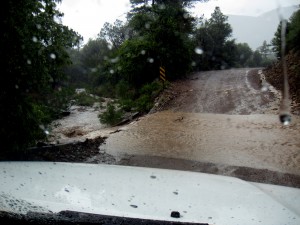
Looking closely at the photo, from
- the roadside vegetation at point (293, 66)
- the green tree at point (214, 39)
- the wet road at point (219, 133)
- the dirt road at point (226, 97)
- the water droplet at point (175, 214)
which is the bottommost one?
the water droplet at point (175, 214)

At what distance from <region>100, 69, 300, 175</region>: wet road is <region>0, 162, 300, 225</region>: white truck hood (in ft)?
18.1

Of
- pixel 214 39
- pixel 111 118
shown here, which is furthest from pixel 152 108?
pixel 214 39

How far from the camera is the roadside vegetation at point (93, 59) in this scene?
19.3ft

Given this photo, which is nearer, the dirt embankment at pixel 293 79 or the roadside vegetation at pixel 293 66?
the dirt embankment at pixel 293 79

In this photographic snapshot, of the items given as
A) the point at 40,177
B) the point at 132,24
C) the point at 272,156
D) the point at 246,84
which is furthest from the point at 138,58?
the point at 40,177

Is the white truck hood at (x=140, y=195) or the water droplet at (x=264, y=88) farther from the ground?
the water droplet at (x=264, y=88)

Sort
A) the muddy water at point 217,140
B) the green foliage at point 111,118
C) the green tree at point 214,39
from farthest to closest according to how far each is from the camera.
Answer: the green tree at point 214,39 → the green foliage at point 111,118 → the muddy water at point 217,140

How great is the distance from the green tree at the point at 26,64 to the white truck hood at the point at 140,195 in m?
3.13

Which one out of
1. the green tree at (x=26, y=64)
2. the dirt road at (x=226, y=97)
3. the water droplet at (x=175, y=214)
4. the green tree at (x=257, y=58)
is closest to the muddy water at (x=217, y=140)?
the dirt road at (x=226, y=97)

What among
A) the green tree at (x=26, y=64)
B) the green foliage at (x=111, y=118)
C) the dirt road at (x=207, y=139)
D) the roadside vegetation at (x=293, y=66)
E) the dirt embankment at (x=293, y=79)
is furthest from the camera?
the roadside vegetation at (x=293, y=66)

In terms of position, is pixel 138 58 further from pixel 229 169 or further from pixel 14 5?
pixel 14 5

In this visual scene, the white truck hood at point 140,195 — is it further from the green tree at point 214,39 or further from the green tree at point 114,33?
the green tree at point 114,33

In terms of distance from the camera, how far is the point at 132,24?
25.4 m

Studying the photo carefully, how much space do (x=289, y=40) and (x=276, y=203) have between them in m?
23.3
